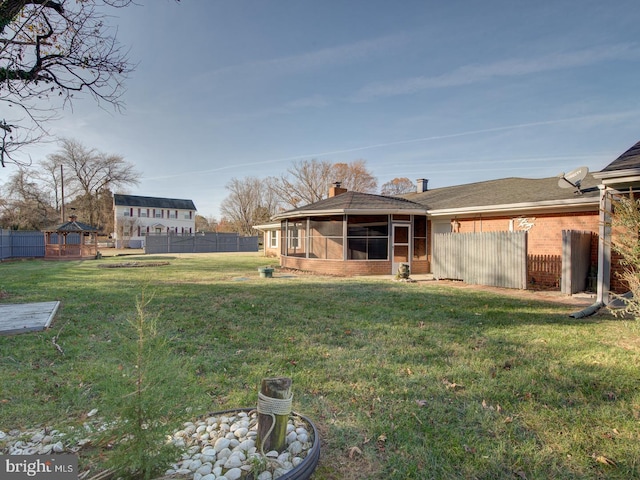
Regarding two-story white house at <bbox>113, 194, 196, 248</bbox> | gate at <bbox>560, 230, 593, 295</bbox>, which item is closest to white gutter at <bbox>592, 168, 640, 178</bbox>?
gate at <bbox>560, 230, 593, 295</bbox>

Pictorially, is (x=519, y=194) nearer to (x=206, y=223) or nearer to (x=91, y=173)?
(x=91, y=173)

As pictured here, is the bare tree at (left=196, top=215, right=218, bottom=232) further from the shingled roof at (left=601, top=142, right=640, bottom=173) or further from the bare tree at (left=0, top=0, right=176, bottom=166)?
the shingled roof at (left=601, top=142, right=640, bottom=173)

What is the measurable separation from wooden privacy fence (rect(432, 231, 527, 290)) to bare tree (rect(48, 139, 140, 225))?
48651 millimetres

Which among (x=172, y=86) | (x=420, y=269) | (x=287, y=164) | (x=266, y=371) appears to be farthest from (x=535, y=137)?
(x=287, y=164)

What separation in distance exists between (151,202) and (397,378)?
5373 centimetres

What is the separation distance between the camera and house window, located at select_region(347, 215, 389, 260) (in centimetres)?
1380

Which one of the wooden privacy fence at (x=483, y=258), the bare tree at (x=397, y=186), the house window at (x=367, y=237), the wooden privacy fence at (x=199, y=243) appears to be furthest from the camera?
the bare tree at (x=397, y=186)

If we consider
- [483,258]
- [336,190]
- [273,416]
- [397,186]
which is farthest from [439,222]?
[397,186]

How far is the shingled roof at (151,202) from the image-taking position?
46.4m

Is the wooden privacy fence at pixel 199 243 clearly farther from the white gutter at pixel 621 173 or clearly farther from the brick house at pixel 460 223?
the white gutter at pixel 621 173

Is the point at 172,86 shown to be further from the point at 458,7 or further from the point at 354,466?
the point at 354,466

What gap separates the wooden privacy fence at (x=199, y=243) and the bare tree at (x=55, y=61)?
27501mm

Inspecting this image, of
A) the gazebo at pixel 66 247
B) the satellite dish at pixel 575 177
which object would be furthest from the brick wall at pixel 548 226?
the gazebo at pixel 66 247

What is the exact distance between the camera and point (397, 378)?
348 centimetres
